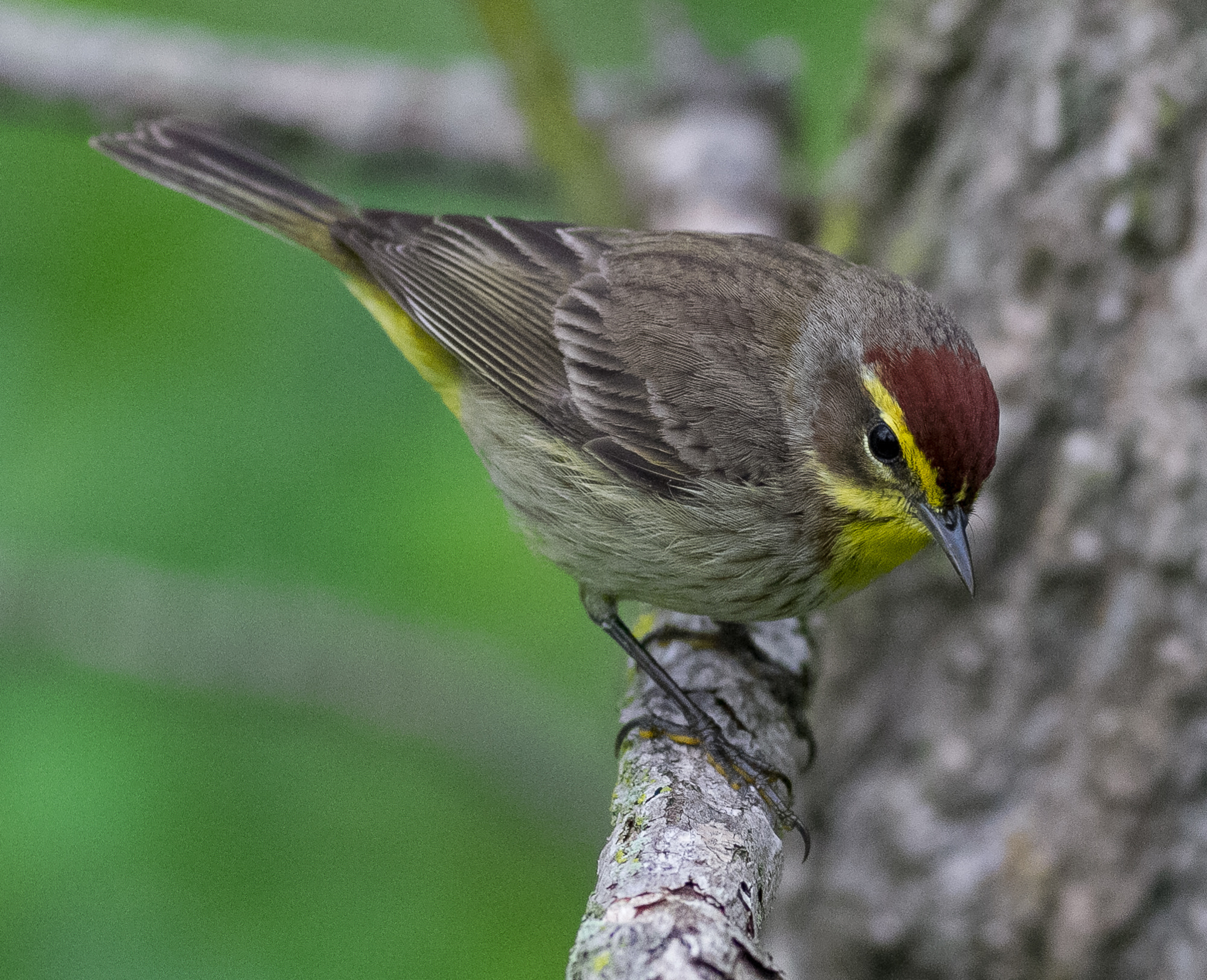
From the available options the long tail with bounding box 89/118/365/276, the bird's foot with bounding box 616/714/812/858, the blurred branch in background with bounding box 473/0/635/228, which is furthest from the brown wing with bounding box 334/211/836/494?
the bird's foot with bounding box 616/714/812/858

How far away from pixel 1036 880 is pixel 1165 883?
0.40 m

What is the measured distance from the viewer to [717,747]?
330 cm

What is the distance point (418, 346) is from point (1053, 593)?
253 cm

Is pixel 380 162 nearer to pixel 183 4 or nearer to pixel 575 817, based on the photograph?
pixel 183 4

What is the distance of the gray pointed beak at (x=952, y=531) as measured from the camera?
3.38 meters

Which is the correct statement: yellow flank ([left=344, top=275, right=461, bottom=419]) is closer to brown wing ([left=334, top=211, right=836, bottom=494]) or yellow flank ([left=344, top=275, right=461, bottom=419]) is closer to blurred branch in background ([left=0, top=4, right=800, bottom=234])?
brown wing ([left=334, top=211, right=836, bottom=494])

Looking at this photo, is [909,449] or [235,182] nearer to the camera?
[909,449]

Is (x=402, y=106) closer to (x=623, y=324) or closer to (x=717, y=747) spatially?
(x=623, y=324)

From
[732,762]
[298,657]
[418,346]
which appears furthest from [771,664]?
[298,657]

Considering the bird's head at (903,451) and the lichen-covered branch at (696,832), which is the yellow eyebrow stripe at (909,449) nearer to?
the bird's head at (903,451)

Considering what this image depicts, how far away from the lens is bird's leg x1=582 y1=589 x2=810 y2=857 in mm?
3217

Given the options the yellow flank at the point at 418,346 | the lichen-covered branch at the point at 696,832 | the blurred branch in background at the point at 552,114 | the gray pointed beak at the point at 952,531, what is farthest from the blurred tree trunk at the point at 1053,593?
the yellow flank at the point at 418,346

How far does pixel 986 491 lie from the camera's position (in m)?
4.40

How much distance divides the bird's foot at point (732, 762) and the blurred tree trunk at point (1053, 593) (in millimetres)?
1088
